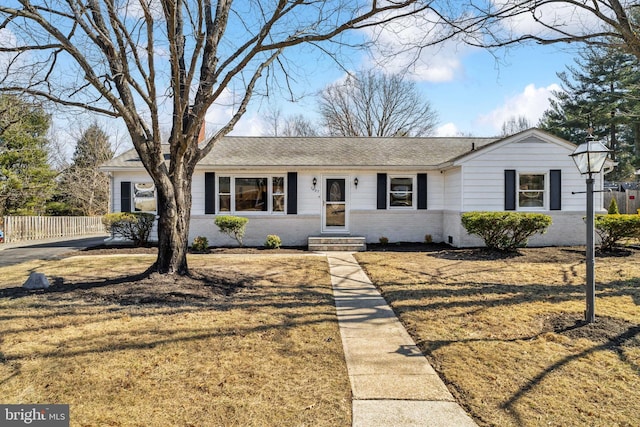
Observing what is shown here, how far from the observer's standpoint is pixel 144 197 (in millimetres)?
13039

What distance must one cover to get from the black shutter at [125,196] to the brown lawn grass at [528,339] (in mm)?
9465

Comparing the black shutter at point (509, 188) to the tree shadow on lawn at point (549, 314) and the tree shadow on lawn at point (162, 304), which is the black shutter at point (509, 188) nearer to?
the tree shadow on lawn at point (549, 314)

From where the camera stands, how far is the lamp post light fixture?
458 centimetres

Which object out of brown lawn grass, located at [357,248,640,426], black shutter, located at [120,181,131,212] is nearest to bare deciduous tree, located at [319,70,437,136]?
black shutter, located at [120,181,131,212]

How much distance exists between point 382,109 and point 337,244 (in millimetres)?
20959

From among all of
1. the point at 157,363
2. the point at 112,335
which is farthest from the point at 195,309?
the point at 157,363

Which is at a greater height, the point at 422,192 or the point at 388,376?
the point at 422,192

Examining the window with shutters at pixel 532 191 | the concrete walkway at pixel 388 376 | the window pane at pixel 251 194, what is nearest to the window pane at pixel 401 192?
the window with shutters at pixel 532 191

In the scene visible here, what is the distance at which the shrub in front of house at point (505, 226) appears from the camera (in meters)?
10.3

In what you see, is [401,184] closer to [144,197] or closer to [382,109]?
[144,197]

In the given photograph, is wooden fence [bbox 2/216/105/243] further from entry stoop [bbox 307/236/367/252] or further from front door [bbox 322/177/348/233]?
front door [bbox 322/177/348/233]

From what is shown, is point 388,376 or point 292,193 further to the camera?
point 292,193

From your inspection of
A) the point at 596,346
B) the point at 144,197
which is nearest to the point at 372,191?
the point at 144,197

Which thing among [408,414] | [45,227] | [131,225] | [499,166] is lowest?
[408,414]
